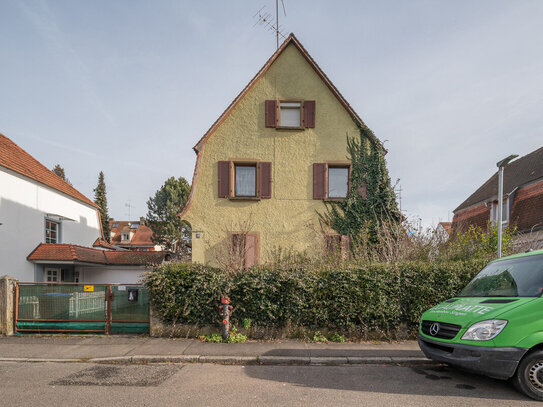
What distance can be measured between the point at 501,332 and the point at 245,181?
10150 mm

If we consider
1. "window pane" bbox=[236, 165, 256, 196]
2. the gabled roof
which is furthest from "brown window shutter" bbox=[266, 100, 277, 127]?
"window pane" bbox=[236, 165, 256, 196]

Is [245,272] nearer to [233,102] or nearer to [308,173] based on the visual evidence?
[308,173]

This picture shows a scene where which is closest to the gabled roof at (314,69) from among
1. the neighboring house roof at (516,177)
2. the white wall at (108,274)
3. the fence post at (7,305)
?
the fence post at (7,305)

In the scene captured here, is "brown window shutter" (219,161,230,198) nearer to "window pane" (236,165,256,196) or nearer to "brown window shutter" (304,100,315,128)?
"window pane" (236,165,256,196)

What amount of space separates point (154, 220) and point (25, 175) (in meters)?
19.7

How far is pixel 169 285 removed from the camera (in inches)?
339

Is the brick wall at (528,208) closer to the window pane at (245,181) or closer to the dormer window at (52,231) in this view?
the window pane at (245,181)

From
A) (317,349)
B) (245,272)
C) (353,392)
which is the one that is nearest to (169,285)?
(245,272)

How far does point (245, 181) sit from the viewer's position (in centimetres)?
1363

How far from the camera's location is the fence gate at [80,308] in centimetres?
898

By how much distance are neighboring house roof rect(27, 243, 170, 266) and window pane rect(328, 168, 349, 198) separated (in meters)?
7.93

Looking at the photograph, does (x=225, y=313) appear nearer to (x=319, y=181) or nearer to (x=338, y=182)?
(x=319, y=181)

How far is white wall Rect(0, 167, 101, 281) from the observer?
1386 centimetres

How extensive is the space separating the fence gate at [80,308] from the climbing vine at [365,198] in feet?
24.5
